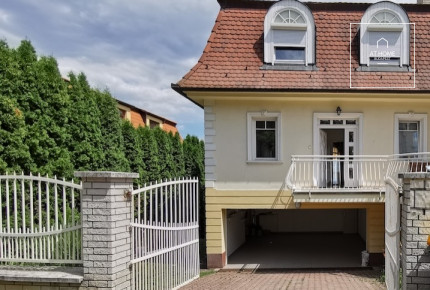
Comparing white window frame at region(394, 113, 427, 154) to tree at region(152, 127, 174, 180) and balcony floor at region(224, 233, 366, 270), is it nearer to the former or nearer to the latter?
balcony floor at region(224, 233, 366, 270)

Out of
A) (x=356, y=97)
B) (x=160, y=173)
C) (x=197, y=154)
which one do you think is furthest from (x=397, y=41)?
(x=197, y=154)

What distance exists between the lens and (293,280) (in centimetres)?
775

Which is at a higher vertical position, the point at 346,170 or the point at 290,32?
the point at 290,32

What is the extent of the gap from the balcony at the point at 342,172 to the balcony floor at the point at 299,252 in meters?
2.29

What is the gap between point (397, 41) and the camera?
376 inches

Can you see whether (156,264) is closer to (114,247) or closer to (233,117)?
(114,247)

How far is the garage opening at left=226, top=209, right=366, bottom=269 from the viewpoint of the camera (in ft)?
32.2

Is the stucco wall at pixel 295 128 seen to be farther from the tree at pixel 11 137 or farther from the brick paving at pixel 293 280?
the tree at pixel 11 137

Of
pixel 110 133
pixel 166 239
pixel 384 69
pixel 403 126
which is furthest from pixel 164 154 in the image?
pixel 403 126

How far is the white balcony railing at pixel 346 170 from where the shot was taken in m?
8.90

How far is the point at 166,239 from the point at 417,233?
13.3ft

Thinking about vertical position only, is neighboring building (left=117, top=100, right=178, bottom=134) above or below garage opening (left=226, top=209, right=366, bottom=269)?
above

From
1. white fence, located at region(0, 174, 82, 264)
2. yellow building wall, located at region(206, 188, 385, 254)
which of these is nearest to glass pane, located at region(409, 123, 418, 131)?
yellow building wall, located at region(206, 188, 385, 254)

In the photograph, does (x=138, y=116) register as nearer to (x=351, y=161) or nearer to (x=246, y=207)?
(x=246, y=207)
